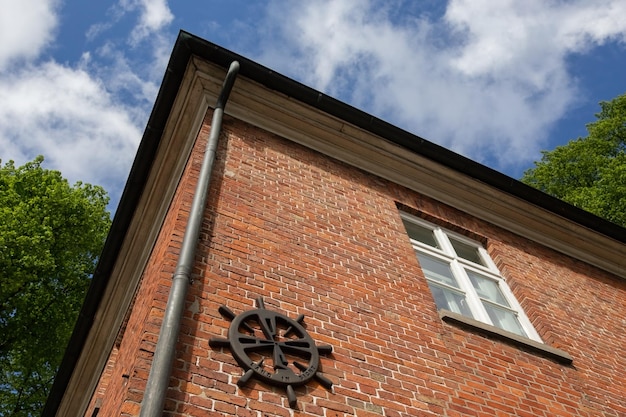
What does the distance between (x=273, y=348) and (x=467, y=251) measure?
4408 mm

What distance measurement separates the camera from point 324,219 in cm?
580

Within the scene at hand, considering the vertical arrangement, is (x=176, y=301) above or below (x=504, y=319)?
below

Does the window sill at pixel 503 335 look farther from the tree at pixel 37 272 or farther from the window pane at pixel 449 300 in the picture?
the tree at pixel 37 272

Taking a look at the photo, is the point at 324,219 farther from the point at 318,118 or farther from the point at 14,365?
the point at 14,365

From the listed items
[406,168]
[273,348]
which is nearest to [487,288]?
[406,168]

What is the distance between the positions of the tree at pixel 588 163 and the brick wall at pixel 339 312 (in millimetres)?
8796

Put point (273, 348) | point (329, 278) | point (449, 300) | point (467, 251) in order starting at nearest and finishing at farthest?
point (273, 348) → point (329, 278) → point (449, 300) → point (467, 251)

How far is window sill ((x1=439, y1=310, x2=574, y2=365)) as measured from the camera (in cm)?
527

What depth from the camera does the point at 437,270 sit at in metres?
6.50

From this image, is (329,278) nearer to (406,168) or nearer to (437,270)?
(437,270)

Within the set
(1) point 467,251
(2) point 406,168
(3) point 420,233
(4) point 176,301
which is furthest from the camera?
(2) point 406,168

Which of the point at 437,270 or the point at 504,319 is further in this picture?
the point at 437,270

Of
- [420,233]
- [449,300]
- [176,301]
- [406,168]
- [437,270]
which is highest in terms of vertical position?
→ [406,168]

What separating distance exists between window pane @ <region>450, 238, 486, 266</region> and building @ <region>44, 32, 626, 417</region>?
0.03 meters
